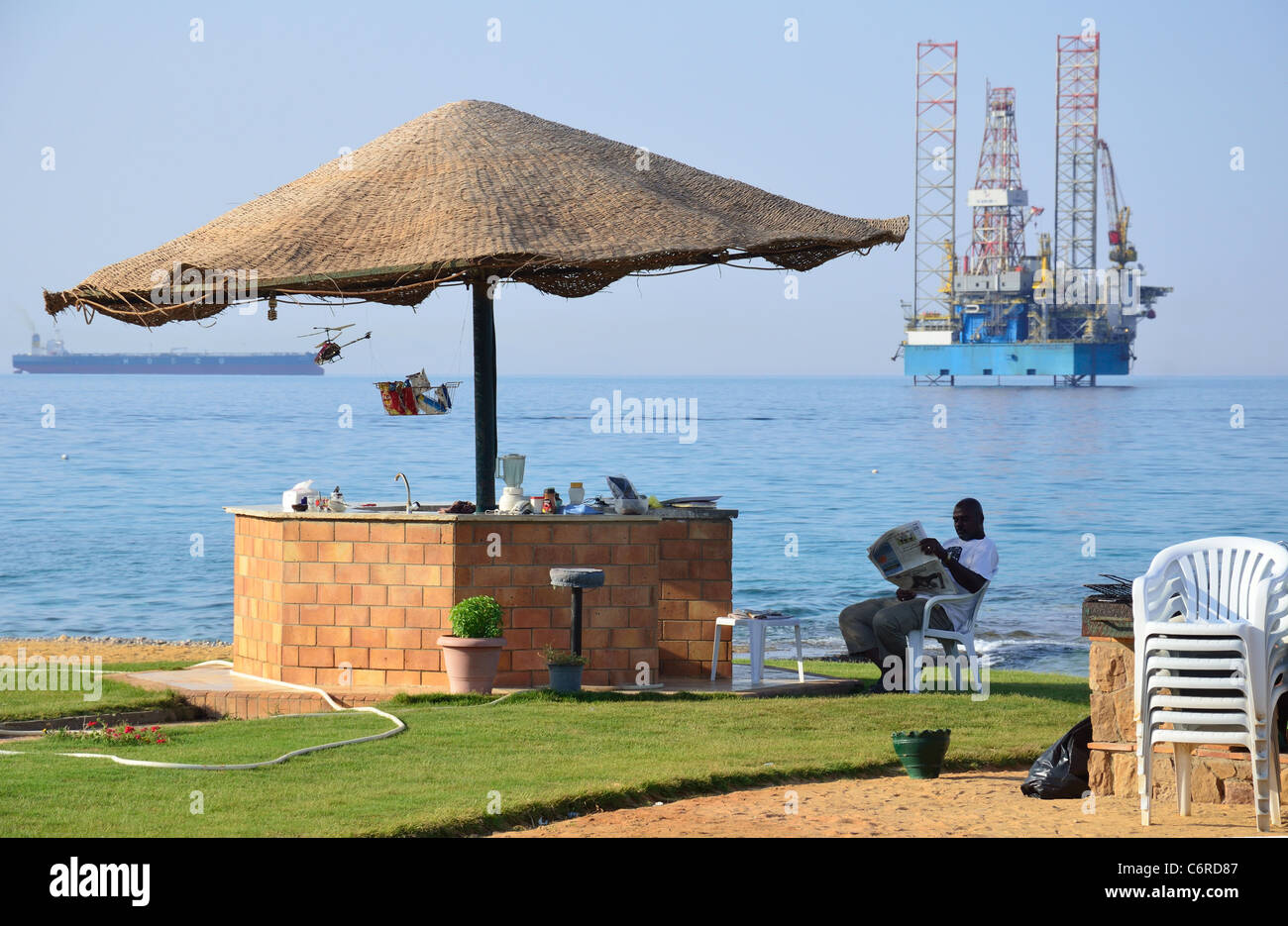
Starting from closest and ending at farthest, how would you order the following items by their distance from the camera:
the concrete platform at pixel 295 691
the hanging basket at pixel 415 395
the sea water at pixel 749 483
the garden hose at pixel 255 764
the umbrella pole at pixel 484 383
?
the garden hose at pixel 255 764 < the concrete platform at pixel 295 691 < the umbrella pole at pixel 484 383 < the hanging basket at pixel 415 395 < the sea water at pixel 749 483

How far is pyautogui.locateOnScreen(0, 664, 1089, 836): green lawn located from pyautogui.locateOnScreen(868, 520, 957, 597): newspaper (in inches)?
30.5

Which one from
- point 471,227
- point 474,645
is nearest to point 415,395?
point 471,227

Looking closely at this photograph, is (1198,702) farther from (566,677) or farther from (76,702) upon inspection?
(76,702)

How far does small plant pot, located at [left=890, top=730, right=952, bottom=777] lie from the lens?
7211 millimetres

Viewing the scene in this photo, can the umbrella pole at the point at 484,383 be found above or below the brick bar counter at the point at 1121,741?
above

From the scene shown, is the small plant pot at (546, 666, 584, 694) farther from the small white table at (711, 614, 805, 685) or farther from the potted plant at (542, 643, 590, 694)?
the small white table at (711, 614, 805, 685)

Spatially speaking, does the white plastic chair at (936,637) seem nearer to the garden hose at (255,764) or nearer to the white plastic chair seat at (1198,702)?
the garden hose at (255,764)

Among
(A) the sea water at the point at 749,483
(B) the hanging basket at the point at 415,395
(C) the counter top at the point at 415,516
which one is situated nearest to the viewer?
(C) the counter top at the point at 415,516

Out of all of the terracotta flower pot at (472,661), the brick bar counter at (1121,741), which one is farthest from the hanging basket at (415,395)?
the brick bar counter at (1121,741)

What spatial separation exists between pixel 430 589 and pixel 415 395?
152 cm

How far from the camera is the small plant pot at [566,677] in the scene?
30.3 feet

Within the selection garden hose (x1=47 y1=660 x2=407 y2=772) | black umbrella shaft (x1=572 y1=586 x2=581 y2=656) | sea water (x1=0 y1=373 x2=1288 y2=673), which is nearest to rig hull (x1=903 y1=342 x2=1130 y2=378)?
sea water (x1=0 y1=373 x2=1288 y2=673)

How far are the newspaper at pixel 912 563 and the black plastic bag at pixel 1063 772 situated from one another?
311 cm

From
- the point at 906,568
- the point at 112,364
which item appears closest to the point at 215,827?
the point at 906,568
